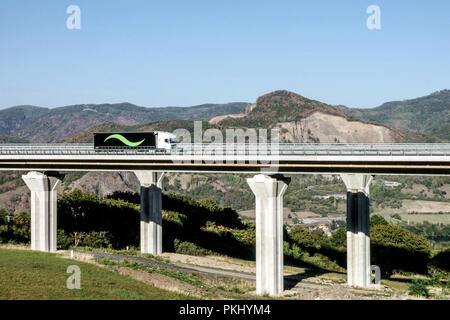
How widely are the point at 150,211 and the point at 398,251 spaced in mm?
36247

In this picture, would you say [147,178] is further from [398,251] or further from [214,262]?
[398,251]

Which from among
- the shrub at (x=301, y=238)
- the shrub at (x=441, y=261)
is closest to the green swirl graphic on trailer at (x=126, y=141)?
the shrub at (x=301, y=238)

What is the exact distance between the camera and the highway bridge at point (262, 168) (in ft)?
165

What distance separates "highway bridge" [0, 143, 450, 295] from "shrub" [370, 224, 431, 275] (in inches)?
935

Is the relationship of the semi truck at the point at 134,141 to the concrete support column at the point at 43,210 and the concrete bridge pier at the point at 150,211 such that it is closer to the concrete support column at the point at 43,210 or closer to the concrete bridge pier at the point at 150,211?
the concrete bridge pier at the point at 150,211

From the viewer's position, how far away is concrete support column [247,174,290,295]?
5262 centimetres

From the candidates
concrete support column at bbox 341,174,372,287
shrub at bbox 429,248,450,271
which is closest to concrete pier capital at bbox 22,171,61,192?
concrete support column at bbox 341,174,372,287

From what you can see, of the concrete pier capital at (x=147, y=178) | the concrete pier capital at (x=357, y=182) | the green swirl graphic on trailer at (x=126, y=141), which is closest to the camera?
the concrete pier capital at (x=357, y=182)

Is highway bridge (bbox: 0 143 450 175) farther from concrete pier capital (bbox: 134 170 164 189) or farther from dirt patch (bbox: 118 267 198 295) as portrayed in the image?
Result: dirt patch (bbox: 118 267 198 295)

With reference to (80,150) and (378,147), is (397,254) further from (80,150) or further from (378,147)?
(80,150)

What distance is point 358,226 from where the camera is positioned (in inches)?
2345

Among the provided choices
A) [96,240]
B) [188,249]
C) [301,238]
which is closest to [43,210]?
[96,240]

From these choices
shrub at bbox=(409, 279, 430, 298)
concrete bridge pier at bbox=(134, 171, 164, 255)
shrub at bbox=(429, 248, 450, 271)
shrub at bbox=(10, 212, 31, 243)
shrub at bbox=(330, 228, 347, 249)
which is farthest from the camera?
shrub at bbox=(330, 228, 347, 249)
